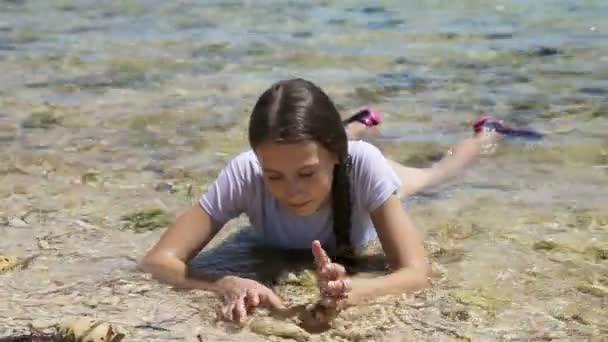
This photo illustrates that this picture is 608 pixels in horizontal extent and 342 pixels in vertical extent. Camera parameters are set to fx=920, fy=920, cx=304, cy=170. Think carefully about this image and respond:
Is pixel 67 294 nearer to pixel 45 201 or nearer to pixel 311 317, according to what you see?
pixel 311 317

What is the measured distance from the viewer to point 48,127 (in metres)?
7.31

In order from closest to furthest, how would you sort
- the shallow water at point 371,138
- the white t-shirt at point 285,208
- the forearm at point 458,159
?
the shallow water at point 371,138
the white t-shirt at point 285,208
the forearm at point 458,159

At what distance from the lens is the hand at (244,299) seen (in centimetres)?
376

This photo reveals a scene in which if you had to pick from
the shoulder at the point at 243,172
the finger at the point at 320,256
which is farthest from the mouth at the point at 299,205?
the finger at the point at 320,256

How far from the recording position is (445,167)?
237 inches

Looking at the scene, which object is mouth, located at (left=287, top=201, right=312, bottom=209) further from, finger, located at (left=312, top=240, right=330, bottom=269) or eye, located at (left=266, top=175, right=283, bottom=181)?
finger, located at (left=312, top=240, right=330, bottom=269)

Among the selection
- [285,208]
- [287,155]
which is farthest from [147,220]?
[287,155]

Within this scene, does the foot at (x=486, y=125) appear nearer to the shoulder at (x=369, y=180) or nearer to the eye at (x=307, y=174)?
the shoulder at (x=369, y=180)

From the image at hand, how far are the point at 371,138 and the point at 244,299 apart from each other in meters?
3.12

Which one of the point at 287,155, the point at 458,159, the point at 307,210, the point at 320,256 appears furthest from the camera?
the point at 458,159

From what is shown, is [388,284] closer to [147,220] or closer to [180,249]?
[180,249]

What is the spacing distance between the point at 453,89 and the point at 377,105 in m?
1.04

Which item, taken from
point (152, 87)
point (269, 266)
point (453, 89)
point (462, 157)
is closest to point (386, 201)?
point (269, 266)

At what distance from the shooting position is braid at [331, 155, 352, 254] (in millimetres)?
4199
